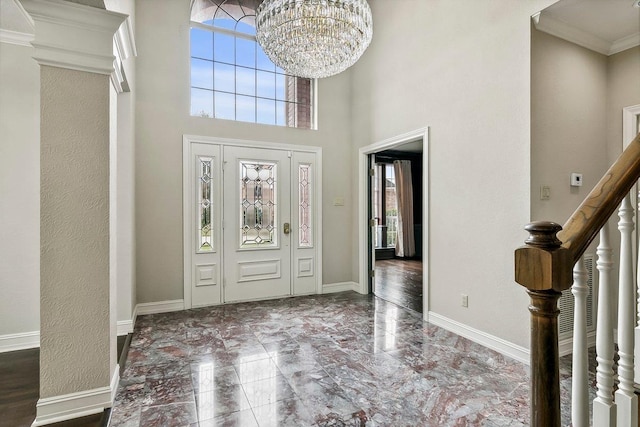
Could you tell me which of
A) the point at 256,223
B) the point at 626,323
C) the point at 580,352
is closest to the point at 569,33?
the point at 626,323

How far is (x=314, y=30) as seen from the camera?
2693 mm

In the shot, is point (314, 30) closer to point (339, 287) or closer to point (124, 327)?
point (124, 327)

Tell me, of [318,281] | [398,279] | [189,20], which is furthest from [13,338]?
[398,279]

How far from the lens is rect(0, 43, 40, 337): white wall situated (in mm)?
2887

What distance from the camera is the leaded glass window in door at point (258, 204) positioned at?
14.9 feet

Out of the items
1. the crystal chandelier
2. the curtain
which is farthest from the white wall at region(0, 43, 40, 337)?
the curtain

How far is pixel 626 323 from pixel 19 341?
13.5 feet

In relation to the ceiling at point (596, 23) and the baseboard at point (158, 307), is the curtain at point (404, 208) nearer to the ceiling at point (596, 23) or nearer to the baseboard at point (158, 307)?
the ceiling at point (596, 23)

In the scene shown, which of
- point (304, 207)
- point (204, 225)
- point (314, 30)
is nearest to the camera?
point (314, 30)

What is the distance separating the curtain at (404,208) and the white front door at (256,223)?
13.9 feet

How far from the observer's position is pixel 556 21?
9.06 feet

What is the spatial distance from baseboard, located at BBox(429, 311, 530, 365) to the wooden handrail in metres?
2.27

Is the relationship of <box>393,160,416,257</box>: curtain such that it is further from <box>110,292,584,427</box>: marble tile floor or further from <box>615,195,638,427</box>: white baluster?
<box>615,195,638,427</box>: white baluster

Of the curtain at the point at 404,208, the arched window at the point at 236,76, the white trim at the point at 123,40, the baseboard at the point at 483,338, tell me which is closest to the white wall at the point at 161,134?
the arched window at the point at 236,76
